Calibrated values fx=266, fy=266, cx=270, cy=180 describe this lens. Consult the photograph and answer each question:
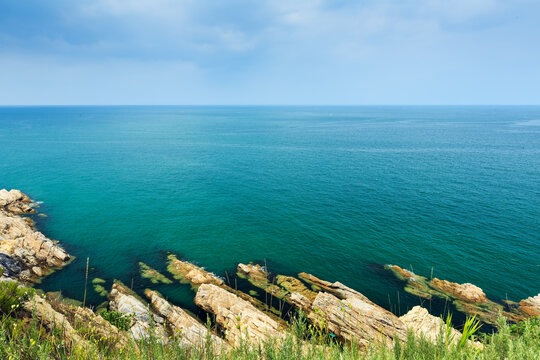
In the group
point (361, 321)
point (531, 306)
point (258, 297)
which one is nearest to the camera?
point (361, 321)

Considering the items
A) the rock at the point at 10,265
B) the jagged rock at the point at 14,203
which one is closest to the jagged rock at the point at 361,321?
the rock at the point at 10,265

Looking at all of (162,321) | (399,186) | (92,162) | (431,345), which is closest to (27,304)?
(162,321)

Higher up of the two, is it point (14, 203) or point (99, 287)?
point (14, 203)

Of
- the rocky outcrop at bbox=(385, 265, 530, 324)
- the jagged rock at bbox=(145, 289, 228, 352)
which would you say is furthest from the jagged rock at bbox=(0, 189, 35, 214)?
the rocky outcrop at bbox=(385, 265, 530, 324)

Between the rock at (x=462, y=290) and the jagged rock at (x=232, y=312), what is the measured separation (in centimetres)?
2026

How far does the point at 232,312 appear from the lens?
24.7 metres

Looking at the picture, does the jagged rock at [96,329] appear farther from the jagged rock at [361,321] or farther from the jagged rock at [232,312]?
the jagged rock at [361,321]

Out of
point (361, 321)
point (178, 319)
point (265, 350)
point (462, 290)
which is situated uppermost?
point (265, 350)

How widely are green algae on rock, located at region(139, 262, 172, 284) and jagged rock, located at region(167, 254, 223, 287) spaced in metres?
1.17

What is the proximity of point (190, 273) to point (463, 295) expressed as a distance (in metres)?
30.7

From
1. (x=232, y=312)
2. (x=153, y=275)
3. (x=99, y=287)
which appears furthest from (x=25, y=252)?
(x=232, y=312)

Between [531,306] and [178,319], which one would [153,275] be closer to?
[178,319]

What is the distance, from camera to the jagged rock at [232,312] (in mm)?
21991

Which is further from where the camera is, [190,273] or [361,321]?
[190,273]
